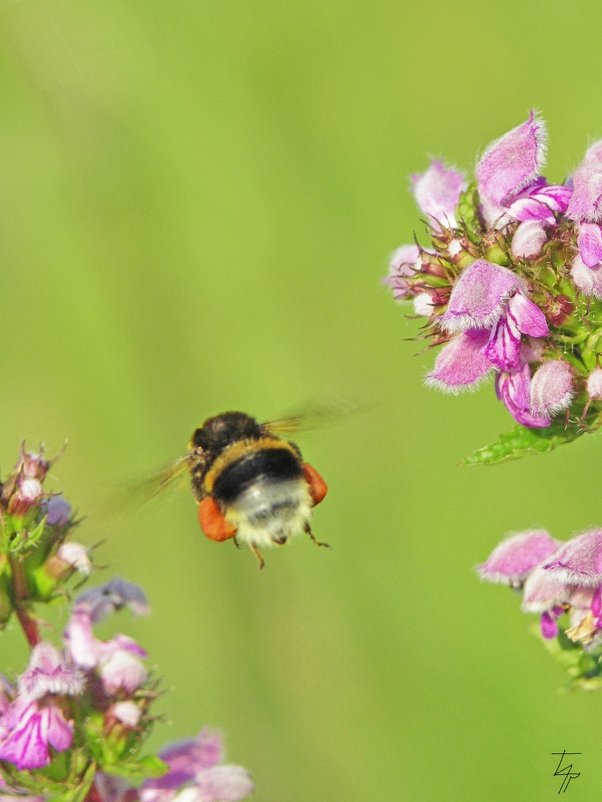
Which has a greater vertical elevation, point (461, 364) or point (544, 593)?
point (461, 364)

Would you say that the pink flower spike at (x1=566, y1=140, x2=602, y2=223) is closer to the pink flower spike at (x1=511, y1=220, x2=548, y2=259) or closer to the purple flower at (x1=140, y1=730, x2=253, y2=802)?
the pink flower spike at (x1=511, y1=220, x2=548, y2=259)

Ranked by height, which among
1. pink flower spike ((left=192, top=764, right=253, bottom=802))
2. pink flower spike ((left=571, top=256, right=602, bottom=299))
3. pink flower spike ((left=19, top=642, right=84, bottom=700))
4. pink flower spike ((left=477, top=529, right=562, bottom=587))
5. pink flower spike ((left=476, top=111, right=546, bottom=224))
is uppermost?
pink flower spike ((left=476, top=111, right=546, bottom=224))

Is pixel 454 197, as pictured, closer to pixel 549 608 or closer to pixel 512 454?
pixel 512 454

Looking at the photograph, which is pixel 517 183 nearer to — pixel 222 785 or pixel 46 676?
pixel 46 676

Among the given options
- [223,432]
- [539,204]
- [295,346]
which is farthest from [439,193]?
[295,346]

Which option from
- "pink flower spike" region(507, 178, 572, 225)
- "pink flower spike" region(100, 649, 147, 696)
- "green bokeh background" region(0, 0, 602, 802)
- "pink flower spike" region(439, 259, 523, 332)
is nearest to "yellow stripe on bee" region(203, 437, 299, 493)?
"pink flower spike" region(100, 649, 147, 696)

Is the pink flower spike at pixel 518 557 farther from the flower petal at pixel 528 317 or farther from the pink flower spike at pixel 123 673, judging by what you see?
the pink flower spike at pixel 123 673
